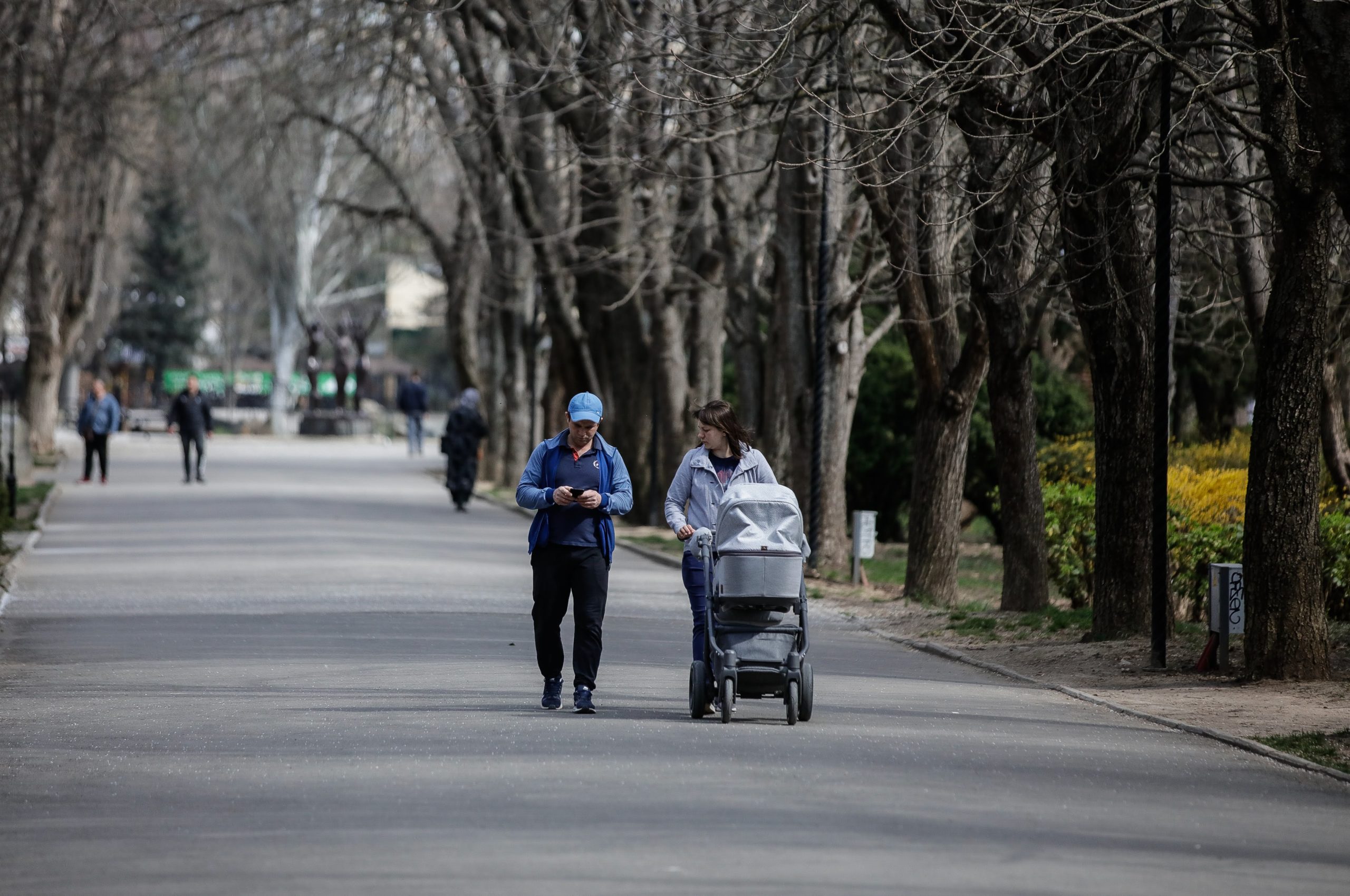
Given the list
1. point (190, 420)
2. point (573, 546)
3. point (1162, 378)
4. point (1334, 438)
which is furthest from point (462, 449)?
point (573, 546)

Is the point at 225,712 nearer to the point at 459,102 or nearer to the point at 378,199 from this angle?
the point at 459,102

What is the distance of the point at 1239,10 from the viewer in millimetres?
13312

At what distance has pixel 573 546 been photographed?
11125 millimetres

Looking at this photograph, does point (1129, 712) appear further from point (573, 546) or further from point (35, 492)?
point (35, 492)

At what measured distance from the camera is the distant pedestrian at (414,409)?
5947cm

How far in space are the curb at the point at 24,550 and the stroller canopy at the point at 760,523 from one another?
8.47 metres

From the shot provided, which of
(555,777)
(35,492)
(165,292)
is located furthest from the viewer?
(165,292)

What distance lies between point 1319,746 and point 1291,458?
2.83m

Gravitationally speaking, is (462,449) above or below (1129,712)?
above

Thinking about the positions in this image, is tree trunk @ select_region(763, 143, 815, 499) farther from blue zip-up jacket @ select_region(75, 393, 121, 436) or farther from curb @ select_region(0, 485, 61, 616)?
blue zip-up jacket @ select_region(75, 393, 121, 436)

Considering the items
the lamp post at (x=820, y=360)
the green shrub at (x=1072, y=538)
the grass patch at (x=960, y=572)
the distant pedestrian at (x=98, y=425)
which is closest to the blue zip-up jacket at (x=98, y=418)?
the distant pedestrian at (x=98, y=425)

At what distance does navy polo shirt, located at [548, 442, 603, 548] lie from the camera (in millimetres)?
11109

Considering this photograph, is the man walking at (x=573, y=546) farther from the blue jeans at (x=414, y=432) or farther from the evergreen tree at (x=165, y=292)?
the evergreen tree at (x=165, y=292)

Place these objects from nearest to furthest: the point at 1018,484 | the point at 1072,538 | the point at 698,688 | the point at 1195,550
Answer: the point at 698,688 → the point at 1195,550 → the point at 1018,484 → the point at 1072,538
